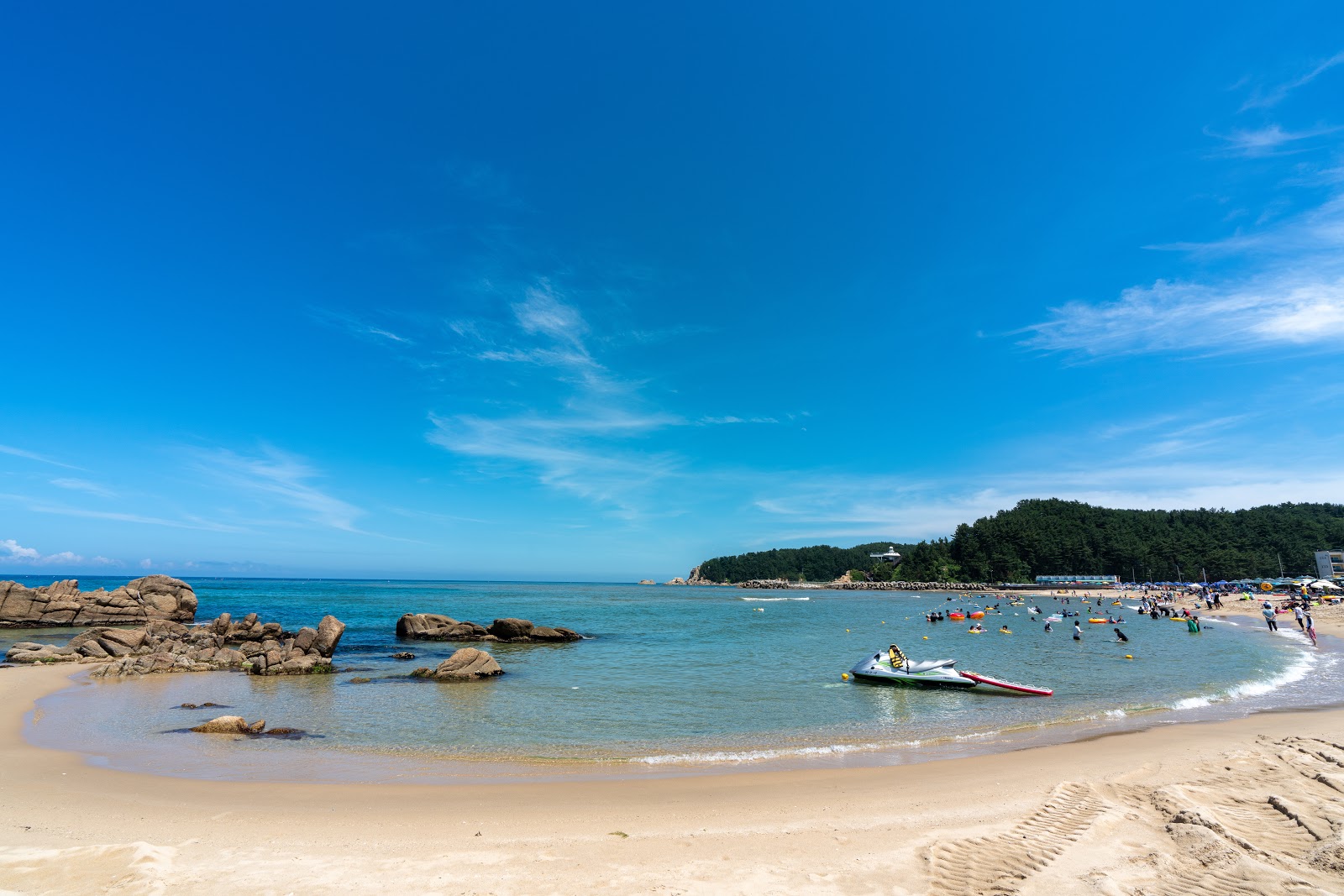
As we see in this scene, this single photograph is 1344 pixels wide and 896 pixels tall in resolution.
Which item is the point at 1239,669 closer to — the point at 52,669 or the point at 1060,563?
the point at 52,669

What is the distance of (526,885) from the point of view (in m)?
7.30

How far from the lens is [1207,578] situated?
137 m

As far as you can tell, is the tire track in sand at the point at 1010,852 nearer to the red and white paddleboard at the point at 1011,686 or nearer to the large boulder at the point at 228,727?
the red and white paddleboard at the point at 1011,686

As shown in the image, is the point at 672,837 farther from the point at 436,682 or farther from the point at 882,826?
the point at 436,682

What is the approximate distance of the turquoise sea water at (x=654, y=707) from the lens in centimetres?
1445

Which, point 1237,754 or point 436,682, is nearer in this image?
point 1237,754

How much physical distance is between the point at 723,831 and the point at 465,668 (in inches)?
Result: 817

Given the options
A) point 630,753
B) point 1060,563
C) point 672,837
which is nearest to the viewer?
point 672,837

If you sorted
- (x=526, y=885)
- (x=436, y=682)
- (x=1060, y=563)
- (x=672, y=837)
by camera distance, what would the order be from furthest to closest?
(x=1060, y=563)
(x=436, y=682)
(x=672, y=837)
(x=526, y=885)

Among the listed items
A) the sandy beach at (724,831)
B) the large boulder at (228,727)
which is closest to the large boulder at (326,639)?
the large boulder at (228,727)

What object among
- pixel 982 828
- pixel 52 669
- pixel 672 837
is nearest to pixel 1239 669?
pixel 982 828

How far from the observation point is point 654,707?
811 inches

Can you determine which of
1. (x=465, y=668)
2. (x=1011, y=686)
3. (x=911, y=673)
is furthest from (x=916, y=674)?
(x=465, y=668)

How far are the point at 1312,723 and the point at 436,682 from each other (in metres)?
29.2
